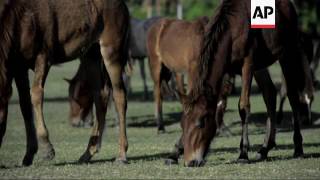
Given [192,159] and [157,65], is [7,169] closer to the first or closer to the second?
[192,159]

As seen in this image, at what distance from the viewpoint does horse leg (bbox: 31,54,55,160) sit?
12234mm

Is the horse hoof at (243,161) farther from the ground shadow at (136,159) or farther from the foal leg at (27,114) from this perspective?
the foal leg at (27,114)

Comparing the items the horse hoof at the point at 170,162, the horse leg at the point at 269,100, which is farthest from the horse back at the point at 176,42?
the horse hoof at the point at 170,162

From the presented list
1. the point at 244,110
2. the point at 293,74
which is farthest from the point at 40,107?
the point at 293,74

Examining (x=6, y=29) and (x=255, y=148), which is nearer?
(x=6, y=29)

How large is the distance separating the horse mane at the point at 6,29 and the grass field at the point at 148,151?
47.9 inches

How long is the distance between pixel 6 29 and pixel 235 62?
122 inches

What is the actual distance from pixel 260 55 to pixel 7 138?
24.5 ft

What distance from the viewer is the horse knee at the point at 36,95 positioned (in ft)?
40.2

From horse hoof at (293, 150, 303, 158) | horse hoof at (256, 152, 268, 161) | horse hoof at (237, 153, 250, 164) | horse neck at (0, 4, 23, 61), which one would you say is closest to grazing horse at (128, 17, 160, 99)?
horse hoof at (293, 150, 303, 158)

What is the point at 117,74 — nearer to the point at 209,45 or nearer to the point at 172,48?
the point at 209,45

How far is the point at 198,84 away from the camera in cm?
1200

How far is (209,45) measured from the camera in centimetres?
1220

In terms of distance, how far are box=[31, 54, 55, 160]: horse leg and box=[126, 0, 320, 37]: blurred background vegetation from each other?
27.3m
